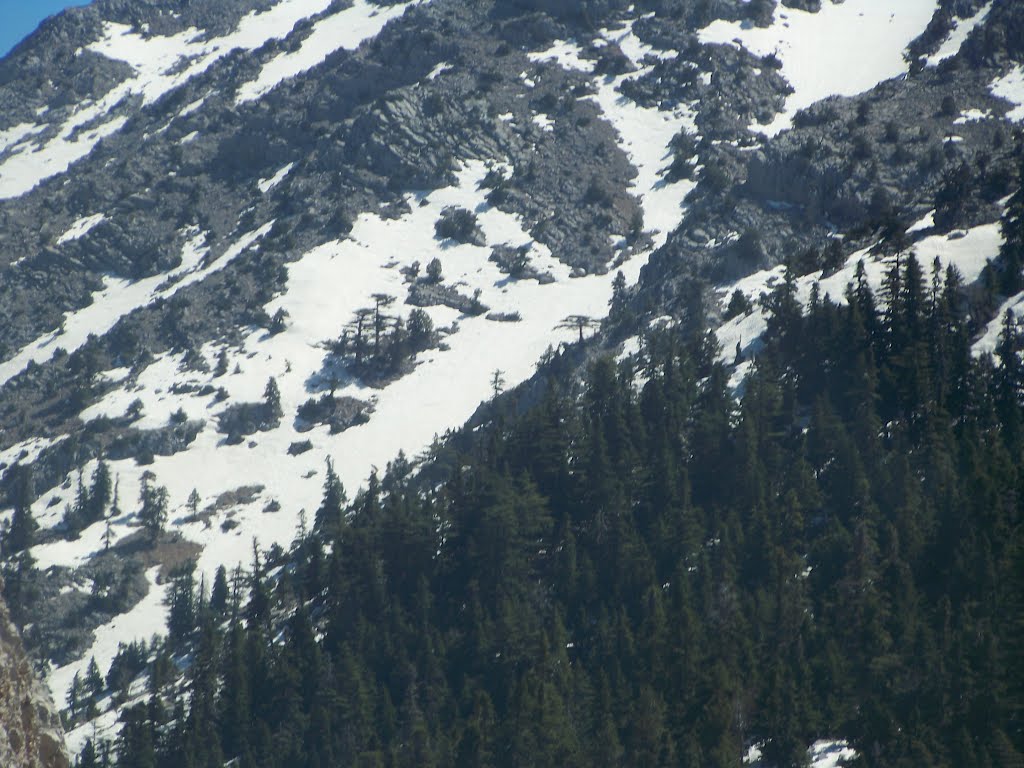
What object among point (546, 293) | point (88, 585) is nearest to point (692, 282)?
point (546, 293)

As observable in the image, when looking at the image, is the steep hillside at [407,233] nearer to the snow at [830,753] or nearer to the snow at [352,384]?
the snow at [352,384]

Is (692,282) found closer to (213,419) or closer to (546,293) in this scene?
(546,293)

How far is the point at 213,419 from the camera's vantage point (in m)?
115

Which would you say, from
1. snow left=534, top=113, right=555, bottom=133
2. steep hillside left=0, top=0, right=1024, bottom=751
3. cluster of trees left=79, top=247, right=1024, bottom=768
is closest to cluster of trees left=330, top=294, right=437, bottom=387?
steep hillside left=0, top=0, right=1024, bottom=751

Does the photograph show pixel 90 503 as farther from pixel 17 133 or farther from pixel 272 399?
pixel 17 133

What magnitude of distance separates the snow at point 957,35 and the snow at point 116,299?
76300 millimetres

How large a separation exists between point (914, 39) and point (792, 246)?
64916 millimetres

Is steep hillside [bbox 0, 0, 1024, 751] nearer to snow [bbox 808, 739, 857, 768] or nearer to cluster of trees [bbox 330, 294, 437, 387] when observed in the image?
cluster of trees [bbox 330, 294, 437, 387]

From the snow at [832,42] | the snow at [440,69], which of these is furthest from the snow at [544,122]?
the snow at [832,42]

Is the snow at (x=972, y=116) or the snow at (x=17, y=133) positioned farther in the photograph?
the snow at (x=17, y=133)

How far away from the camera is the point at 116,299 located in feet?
471

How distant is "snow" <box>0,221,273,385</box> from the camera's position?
134m

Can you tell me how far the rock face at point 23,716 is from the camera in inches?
516

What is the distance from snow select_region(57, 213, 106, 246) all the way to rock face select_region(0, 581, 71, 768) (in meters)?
147
